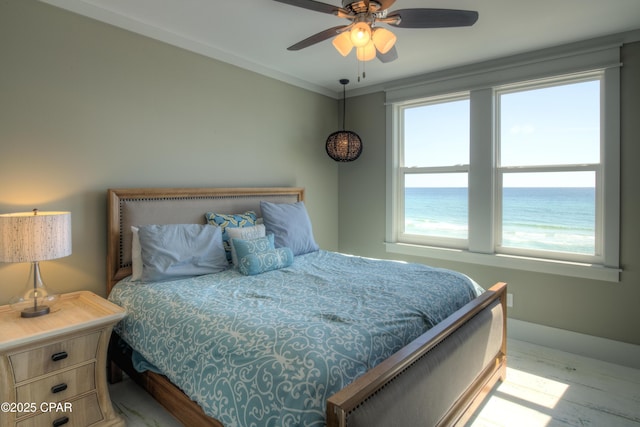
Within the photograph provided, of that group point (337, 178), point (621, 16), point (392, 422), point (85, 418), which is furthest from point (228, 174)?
point (621, 16)

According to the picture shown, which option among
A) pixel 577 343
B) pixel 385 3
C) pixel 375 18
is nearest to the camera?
pixel 385 3

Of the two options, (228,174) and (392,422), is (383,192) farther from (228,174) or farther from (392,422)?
(392,422)

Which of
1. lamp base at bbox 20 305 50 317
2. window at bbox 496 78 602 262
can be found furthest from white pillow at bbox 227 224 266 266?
window at bbox 496 78 602 262

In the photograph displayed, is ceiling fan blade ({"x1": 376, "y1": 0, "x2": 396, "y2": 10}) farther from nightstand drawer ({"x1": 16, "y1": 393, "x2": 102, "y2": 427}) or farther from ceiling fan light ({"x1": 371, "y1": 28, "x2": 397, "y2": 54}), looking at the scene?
nightstand drawer ({"x1": 16, "y1": 393, "x2": 102, "y2": 427})

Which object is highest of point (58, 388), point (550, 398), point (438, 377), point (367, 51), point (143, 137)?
point (367, 51)

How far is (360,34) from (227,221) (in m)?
1.71

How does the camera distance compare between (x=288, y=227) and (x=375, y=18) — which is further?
(x=288, y=227)

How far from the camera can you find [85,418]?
1.89 meters

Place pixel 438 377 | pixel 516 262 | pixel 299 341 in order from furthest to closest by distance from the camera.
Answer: pixel 516 262 → pixel 438 377 → pixel 299 341

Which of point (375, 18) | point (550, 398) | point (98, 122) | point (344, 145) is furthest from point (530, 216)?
point (98, 122)

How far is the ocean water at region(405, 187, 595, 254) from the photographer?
304 cm

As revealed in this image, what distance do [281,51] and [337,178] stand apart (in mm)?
1765

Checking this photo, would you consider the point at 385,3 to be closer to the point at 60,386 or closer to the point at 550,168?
the point at 550,168

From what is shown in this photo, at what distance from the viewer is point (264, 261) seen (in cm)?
261
